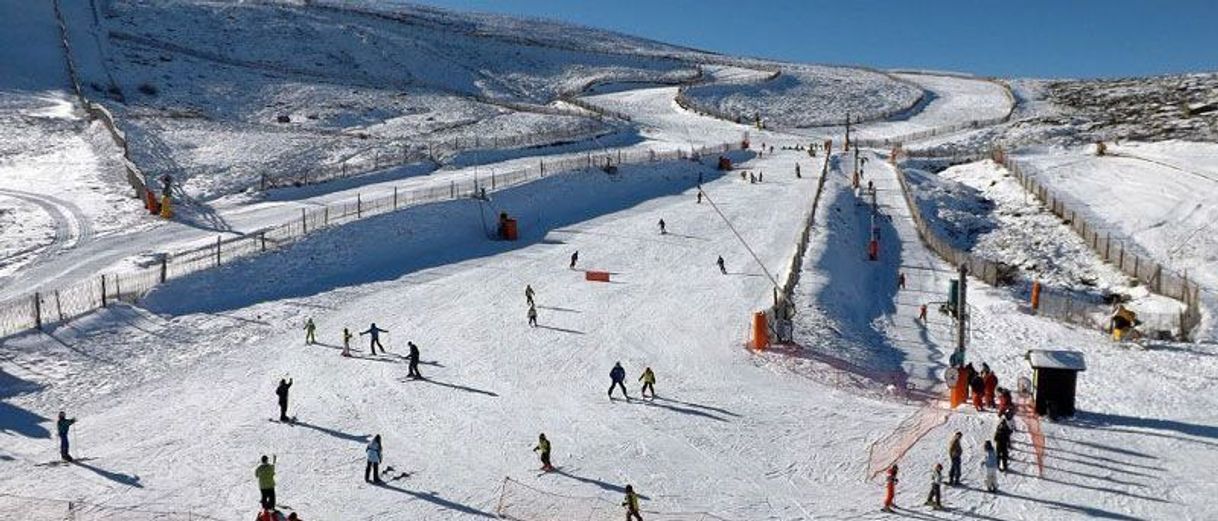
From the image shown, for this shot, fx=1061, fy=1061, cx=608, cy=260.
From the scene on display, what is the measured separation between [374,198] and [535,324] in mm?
18223

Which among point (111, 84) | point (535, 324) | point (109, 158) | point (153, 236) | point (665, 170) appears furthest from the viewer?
point (111, 84)

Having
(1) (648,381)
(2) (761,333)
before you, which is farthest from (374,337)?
(2) (761,333)

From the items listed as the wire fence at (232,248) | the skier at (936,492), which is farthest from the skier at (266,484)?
the wire fence at (232,248)

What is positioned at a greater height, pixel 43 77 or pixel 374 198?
pixel 43 77

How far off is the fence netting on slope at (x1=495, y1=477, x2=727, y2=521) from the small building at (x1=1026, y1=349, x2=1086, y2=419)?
345 inches

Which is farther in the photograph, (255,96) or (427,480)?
(255,96)

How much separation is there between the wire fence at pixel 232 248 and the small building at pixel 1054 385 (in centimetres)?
2473

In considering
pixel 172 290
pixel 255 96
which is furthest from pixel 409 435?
pixel 255 96

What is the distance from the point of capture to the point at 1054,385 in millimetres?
22547

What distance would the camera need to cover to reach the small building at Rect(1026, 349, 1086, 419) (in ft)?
73.6

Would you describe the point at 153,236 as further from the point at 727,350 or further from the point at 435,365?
the point at 727,350

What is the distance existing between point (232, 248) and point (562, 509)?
22.9 metres

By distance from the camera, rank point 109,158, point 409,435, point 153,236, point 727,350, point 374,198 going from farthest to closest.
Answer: point 109,158
point 374,198
point 153,236
point 727,350
point 409,435

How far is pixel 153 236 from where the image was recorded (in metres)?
39.6
